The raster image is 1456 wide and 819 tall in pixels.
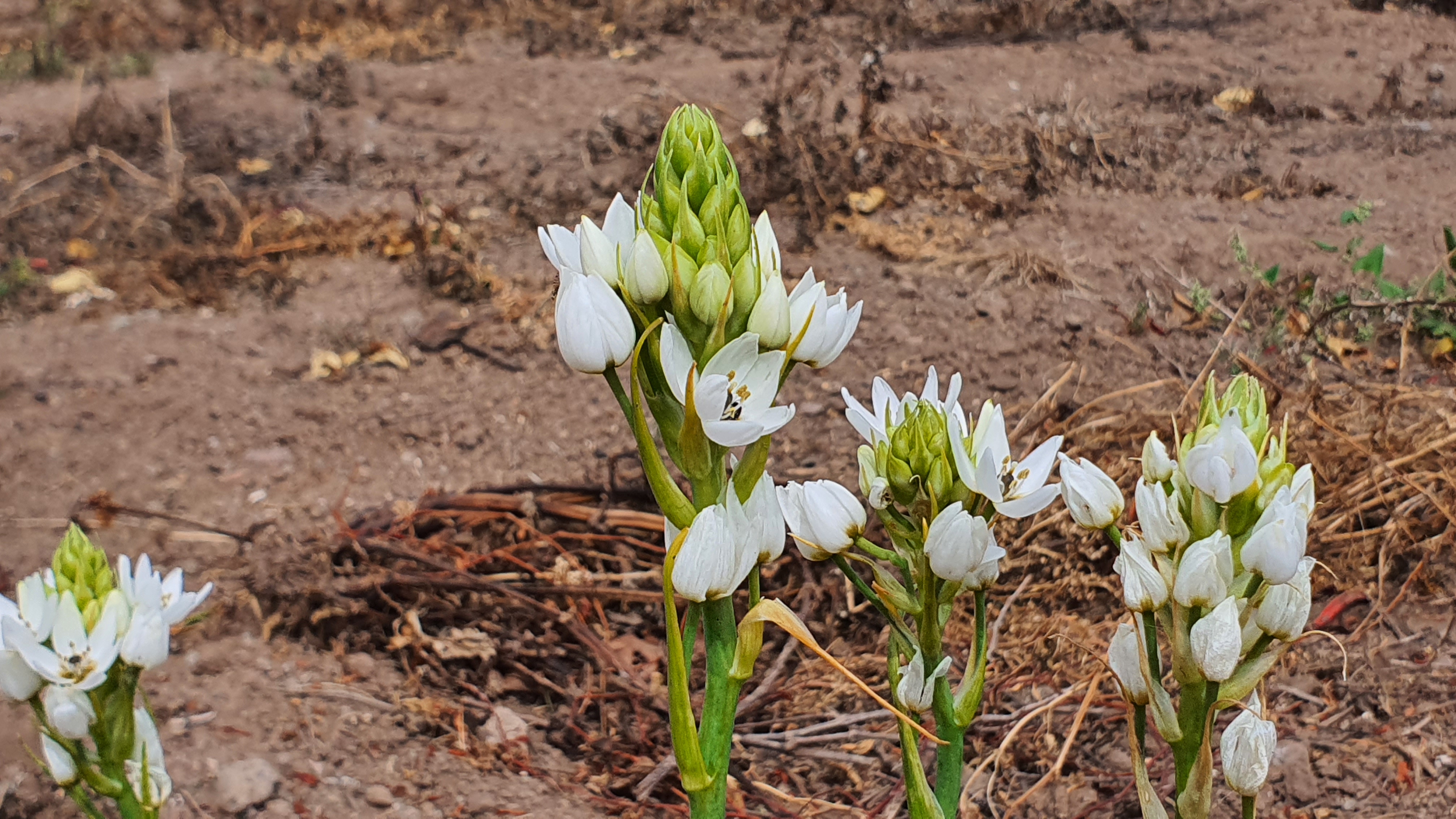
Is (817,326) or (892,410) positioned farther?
(892,410)

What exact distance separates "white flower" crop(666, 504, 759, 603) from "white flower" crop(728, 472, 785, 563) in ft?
0.06

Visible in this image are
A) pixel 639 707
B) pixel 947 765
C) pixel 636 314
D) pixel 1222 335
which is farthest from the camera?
pixel 1222 335

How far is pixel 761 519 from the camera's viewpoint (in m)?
1.11

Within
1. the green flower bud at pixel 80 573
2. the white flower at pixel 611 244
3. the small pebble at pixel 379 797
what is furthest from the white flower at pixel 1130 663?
the small pebble at pixel 379 797

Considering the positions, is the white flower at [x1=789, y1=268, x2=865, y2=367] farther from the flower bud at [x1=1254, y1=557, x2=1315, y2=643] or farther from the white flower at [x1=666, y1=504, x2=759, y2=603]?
the flower bud at [x1=1254, y1=557, x2=1315, y2=643]

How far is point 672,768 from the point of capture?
2.32m

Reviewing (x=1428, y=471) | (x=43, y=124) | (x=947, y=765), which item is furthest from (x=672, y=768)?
(x=43, y=124)

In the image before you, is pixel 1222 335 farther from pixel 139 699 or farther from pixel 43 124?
pixel 43 124

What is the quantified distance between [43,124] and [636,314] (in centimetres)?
653

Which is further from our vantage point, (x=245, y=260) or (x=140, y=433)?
(x=245, y=260)

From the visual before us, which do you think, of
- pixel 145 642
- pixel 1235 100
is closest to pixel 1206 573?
pixel 145 642

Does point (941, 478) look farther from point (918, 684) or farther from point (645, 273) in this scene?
point (645, 273)

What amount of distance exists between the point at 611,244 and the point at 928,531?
46 cm

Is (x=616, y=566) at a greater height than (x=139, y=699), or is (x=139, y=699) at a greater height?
(x=616, y=566)
